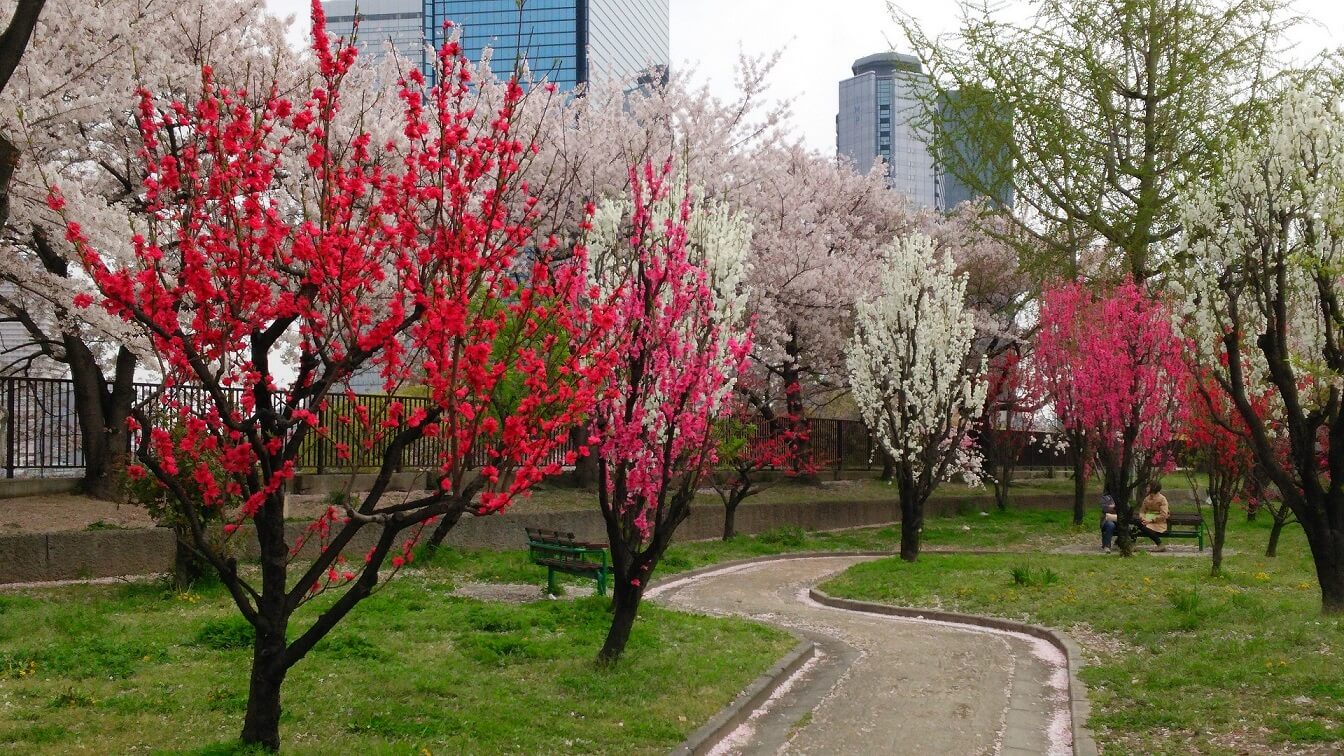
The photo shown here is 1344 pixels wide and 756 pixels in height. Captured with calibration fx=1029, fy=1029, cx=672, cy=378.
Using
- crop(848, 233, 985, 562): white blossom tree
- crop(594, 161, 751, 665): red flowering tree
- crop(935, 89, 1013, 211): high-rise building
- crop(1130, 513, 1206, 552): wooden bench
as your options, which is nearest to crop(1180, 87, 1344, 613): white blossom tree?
crop(594, 161, 751, 665): red flowering tree

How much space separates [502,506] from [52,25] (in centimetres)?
1297

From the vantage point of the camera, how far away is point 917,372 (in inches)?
726

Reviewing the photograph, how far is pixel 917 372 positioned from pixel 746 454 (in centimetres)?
645

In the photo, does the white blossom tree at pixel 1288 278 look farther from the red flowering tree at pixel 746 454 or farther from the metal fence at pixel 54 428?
the metal fence at pixel 54 428

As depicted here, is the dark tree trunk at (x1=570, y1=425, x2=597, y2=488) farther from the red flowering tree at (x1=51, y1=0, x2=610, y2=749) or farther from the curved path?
the red flowering tree at (x1=51, y1=0, x2=610, y2=749)

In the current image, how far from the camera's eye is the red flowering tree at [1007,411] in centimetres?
3228

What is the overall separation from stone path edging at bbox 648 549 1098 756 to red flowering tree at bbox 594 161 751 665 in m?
1.33

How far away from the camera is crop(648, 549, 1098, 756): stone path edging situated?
729 cm

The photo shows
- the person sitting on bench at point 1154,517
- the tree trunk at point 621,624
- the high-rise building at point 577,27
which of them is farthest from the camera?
the high-rise building at point 577,27

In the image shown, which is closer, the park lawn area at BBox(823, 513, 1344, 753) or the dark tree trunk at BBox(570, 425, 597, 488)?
the park lawn area at BBox(823, 513, 1344, 753)

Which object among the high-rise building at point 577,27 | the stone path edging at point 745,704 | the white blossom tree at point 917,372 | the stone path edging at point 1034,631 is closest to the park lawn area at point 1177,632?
the stone path edging at point 1034,631

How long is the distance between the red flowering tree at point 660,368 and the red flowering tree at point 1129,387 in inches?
434

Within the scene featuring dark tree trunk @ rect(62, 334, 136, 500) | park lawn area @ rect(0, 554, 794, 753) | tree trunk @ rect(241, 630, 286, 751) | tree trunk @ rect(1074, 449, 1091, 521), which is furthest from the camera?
tree trunk @ rect(1074, 449, 1091, 521)

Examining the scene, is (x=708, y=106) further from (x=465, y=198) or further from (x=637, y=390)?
(x=465, y=198)
